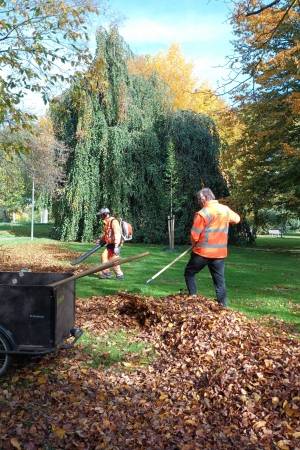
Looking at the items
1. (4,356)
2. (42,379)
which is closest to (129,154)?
(4,356)

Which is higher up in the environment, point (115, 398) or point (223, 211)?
point (223, 211)

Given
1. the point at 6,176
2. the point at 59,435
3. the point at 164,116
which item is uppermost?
the point at 164,116

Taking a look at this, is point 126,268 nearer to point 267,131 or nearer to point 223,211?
point 223,211

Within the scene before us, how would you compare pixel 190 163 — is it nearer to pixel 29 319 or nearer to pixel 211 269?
pixel 211 269

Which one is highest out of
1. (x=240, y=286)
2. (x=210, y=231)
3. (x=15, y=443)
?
(x=210, y=231)

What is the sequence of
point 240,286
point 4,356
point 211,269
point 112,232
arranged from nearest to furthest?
point 4,356 < point 211,269 < point 112,232 < point 240,286

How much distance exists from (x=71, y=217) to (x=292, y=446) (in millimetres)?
21476

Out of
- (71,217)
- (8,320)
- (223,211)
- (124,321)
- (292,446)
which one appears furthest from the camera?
(71,217)

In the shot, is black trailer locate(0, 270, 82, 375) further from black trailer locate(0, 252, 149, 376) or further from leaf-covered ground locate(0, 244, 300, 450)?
leaf-covered ground locate(0, 244, 300, 450)

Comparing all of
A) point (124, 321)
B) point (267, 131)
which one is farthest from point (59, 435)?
point (267, 131)

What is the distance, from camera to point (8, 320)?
4891mm

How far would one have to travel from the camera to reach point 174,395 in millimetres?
4672

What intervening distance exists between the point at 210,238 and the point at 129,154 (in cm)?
1812

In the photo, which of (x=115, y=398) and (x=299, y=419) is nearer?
(x=299, y=419)
